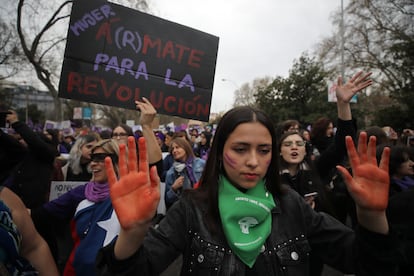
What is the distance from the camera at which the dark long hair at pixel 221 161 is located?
5.03ft

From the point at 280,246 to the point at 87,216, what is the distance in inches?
54.7

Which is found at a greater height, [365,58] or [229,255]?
[365,58]

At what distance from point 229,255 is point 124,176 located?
568 millimetres

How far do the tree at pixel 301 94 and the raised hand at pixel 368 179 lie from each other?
65.0 ft

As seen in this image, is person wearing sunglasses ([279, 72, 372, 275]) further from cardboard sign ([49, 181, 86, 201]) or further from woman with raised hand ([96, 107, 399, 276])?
cardboard sign ([49, 181, 86, 201])

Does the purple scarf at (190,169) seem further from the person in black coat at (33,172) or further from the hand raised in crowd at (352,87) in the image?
the hand raised in crowd at (352,87)

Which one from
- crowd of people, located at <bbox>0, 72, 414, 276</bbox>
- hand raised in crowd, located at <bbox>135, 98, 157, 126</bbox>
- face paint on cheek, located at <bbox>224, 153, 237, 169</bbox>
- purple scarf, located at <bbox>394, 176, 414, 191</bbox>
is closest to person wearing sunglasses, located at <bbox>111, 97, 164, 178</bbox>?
hand raised in crowd, located at <bbox>135, 98, 157, 126</bbox>

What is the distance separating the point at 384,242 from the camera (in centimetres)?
125

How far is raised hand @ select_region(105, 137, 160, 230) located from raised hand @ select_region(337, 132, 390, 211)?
2.50 ft

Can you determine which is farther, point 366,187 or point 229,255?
point 229,255

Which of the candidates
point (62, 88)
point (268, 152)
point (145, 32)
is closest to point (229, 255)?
point (268, 152)

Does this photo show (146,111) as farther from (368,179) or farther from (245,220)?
(368,179)

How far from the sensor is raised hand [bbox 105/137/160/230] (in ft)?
3.93

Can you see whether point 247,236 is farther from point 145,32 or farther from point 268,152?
point 145,32
